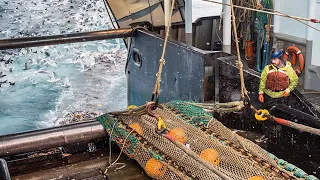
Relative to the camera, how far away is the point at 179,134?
5.01m

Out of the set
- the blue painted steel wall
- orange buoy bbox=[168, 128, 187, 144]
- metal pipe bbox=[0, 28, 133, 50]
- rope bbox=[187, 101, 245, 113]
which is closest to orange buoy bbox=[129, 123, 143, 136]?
orange buoy bbox=[168, 128, 187, 144]

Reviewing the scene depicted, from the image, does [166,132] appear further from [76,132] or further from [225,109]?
[76,132]

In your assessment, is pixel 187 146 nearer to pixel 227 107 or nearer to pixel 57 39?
pixel 227 107

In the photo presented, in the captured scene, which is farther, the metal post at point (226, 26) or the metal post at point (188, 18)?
the metal post at point (188, 18)

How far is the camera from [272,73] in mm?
6246

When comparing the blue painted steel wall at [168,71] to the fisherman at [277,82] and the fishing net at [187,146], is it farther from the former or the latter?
the fishing net at [187,146]

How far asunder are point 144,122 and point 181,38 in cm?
683

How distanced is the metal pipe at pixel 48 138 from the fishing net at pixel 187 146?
0.22 m

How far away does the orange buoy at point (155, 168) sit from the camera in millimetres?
4730

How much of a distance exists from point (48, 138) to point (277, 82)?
10.7ft

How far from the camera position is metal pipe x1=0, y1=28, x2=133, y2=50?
30.4 ft

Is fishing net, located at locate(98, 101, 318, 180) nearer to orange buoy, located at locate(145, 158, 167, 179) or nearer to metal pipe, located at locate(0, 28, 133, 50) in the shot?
orange buoy, located at locate(145, 158, 167, 179)

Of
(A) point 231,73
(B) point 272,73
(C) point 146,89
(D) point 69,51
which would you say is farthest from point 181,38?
(D) point 69,51

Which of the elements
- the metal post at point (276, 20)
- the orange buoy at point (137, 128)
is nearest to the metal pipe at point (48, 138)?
the orange buoy at point (137, 128)
